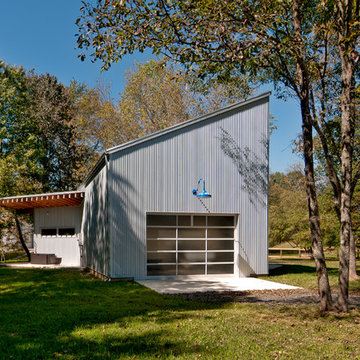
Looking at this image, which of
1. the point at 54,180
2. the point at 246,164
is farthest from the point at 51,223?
the point at 246,164

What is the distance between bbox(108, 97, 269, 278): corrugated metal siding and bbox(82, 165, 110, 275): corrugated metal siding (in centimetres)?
66

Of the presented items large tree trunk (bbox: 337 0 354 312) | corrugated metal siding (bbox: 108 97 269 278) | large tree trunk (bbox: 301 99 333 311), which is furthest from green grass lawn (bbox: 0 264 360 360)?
corrugated metal siding (bbox: 108 97 269 278)

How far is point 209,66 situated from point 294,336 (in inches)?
238

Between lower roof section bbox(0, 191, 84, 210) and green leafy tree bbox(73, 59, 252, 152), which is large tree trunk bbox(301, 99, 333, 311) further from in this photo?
green leafy tree bbox(73, 59, 252, 152)

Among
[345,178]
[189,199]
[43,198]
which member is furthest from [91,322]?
[43,198]

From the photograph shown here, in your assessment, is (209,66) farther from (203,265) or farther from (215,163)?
(203,265)

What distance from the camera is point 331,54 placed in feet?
50.0

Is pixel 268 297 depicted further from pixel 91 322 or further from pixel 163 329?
pixel 91 322

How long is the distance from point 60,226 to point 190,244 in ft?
32.1

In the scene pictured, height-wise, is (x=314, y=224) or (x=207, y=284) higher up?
(x=314, y=224)

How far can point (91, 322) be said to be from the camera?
7090 millimetres

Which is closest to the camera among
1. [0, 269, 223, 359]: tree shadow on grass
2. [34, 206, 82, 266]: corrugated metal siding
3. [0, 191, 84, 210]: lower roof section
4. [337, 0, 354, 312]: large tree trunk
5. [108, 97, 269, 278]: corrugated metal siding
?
[0, 269, 223, 359]: tree shadow on grass

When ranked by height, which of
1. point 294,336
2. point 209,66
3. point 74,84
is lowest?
point 294,336

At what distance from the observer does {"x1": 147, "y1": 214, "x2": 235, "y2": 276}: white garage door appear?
1448 centimetres
